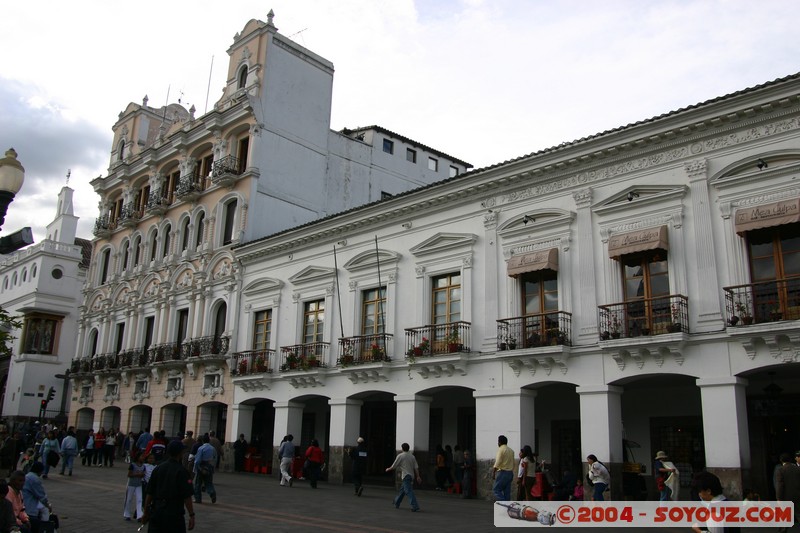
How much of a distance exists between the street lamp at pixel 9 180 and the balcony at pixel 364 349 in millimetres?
15423

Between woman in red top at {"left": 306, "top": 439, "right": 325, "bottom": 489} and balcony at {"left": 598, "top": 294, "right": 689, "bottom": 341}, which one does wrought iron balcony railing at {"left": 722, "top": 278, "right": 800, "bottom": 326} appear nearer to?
balcony at {"left": 598, "top": 294, "right": 689, "bottom": 341}

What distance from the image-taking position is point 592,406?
60.6ft

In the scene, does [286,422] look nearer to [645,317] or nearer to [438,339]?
[438,339]

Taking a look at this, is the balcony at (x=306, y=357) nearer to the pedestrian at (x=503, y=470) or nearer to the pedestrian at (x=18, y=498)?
the pedestrian at (x=503, y=470)

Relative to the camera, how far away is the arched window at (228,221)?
1300 inches

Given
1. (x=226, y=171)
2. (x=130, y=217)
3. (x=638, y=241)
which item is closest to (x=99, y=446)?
(x=226, y=171)

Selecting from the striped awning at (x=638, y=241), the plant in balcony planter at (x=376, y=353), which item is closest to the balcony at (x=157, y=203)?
the plant in balcony planter at (x=376, y=353)

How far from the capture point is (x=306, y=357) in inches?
1038

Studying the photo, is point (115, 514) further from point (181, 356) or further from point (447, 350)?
point (181, 356)

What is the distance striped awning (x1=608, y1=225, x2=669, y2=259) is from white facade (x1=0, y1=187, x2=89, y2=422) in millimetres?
39973

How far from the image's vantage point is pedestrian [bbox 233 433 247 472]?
28703 mm

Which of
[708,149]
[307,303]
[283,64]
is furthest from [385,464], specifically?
[283,64]

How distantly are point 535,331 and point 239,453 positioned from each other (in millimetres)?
14638

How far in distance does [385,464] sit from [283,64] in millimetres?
19240
